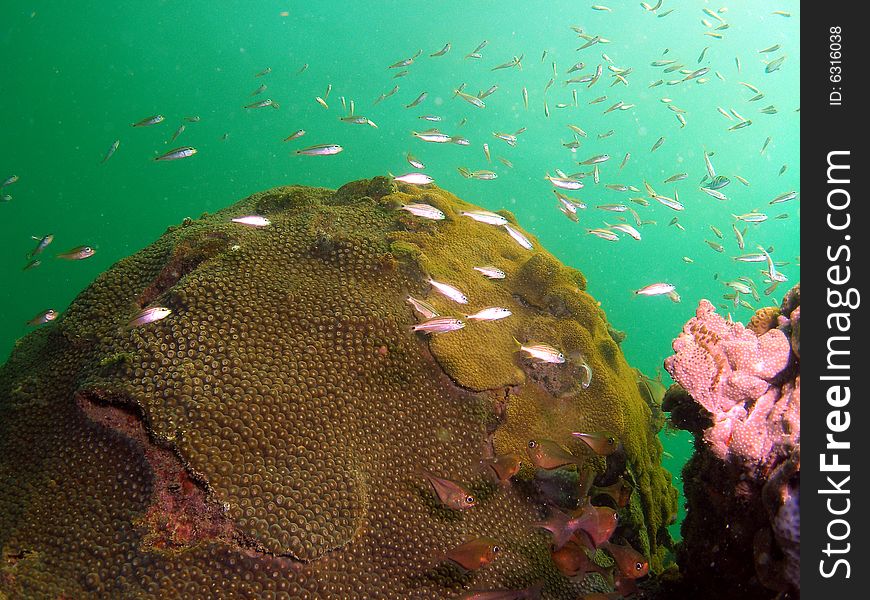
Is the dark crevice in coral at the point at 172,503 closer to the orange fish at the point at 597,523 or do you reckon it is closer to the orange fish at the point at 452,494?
the orange fish at the point at 452,494

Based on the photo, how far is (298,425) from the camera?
3.70 m

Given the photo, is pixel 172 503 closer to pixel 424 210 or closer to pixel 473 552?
pixel 473 552

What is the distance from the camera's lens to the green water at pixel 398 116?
65312mm

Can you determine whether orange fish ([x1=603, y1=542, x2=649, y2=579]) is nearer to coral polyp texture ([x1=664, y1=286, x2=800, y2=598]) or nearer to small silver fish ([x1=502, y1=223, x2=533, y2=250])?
coral polyp texture ([x1=664, y1=286, x2=800, y2=598])

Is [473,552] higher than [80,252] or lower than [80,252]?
lower

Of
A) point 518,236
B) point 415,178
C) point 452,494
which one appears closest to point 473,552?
point 452,494

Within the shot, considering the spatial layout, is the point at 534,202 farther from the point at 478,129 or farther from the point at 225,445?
the point at 225,445

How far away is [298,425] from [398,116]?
9100 cm

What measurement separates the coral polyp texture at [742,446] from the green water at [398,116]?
58261 millimetres

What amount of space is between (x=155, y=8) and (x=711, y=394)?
113491mm

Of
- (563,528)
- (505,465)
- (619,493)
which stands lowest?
(619,493)

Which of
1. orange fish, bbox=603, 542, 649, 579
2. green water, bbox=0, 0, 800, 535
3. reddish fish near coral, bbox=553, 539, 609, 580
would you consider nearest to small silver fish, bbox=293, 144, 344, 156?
reddish fish near coral, bbox=553, 539, 609, 580

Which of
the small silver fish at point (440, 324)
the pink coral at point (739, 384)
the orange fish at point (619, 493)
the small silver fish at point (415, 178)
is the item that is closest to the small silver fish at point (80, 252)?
the small silver fish at point (415, 178)

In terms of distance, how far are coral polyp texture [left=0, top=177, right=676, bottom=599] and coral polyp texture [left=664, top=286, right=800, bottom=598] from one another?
0.94 m
